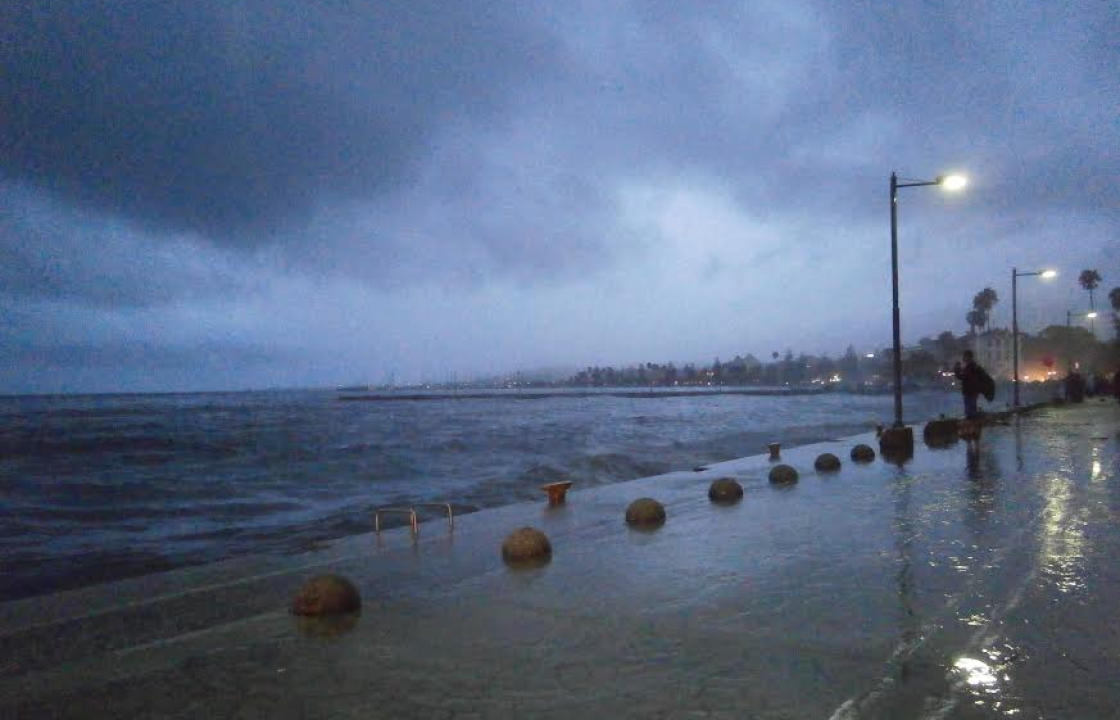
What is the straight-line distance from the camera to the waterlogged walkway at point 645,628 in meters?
4.40

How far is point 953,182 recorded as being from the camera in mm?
16969

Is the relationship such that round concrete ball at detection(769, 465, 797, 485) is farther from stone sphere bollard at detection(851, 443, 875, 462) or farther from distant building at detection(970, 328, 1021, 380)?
distant building at detection(970, 328, 1021, 380)

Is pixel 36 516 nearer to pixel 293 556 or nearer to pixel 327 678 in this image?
pixel 293 556

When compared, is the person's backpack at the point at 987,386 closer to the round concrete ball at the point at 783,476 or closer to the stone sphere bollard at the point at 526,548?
the round concrete ball at the point at 783,476

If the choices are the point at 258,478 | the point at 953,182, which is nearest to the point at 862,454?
the point at 953,182

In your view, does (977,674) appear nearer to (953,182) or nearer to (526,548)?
(526,548)

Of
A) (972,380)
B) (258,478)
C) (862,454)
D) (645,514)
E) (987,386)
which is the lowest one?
(258,478)

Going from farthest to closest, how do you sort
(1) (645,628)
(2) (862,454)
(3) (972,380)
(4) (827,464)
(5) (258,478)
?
1. (5) (258,478)
2. (3) (972,380)
3. (2) (862,454)
4. (4) (827,464)
5. (1) (645,628)

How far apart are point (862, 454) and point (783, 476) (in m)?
4.14

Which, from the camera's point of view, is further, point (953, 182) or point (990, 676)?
point (953, 182)

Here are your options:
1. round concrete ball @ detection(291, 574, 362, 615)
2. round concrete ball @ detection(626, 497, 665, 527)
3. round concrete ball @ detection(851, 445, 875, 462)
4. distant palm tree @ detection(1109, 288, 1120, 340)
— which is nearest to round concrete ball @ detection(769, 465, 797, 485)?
round concrete ball @ detection(851, 445, 875, 462)

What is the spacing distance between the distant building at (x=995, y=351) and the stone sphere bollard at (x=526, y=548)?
486ft

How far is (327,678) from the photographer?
16.3 ft

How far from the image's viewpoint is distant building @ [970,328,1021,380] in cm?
14125
